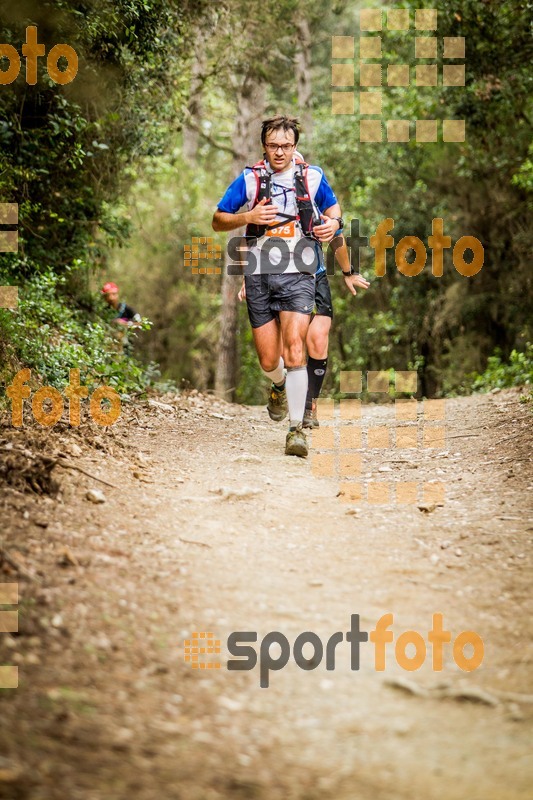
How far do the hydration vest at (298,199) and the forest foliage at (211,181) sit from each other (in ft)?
7.28

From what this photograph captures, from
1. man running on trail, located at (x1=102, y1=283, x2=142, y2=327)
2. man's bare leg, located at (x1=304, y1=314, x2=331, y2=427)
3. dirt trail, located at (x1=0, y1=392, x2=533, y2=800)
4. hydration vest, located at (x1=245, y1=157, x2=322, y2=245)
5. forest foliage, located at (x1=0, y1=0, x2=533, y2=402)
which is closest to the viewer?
dirt trail, located at (x1=0, y1=392, x2=533, y2=800)

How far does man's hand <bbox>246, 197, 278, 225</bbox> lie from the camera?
6.17 m

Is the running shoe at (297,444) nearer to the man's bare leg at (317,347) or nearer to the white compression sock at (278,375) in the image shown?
the white compression sock at (278,375)

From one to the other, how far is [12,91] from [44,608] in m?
6.49

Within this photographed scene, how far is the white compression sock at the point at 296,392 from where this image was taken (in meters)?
6.55

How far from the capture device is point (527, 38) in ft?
37.6

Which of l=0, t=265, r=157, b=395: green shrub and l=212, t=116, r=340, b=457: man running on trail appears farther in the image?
l=0, t=265, r=157, b=395: green shrub

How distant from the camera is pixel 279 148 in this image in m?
6.22

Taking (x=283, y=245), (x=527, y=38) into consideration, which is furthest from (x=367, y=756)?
(x=527, y=38)

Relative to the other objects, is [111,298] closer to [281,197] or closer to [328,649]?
[281,197]

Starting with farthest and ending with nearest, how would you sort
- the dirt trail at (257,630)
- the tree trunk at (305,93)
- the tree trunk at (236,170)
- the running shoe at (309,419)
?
the tree trunk at (305,93)
the tree trunk at (236,170)
the running shoe at (309,419)
the dirt trail at (257,630)

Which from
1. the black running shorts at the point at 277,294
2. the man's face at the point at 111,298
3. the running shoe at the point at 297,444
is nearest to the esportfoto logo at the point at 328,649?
the running shoe at the point at 297,444

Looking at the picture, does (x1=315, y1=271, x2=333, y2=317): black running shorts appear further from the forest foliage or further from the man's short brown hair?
the forest foliage

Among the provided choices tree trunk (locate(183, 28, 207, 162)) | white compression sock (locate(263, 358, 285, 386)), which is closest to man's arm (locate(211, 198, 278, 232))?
white compression sock (locate(263, 358, 285, 386))
